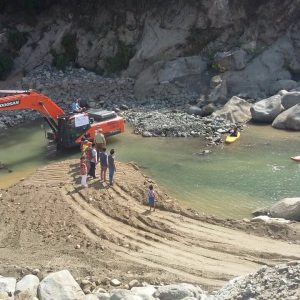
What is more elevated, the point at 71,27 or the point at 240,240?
the point at 71,27

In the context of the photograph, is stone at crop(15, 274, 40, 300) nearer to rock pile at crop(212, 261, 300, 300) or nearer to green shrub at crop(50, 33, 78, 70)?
rock pile at crop(212, 261, 300, 300)

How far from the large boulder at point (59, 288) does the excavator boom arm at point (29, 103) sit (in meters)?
10.8

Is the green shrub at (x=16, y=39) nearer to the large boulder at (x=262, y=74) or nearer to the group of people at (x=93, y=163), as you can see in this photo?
the large boulder at (x=262, y=74)

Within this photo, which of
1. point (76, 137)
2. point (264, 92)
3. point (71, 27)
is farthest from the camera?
point (71, 27)

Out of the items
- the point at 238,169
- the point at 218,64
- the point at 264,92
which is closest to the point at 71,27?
the point at 218,64

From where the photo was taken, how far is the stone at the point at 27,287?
11227 mm

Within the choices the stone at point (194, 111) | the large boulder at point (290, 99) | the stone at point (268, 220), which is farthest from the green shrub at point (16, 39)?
the stone at point (268, 220)

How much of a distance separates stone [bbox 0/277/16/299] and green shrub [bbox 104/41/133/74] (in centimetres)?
2214

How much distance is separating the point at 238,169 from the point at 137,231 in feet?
24.0

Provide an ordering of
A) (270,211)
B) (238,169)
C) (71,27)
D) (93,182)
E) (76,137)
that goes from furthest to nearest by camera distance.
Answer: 1. (71,27)
2. (76,137)
3. (238,169)
4. (93,182)
5. (270,211)

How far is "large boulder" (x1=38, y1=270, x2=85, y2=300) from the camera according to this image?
36.1 feet

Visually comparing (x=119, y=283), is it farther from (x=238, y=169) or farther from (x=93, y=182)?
(x=238, y=169)

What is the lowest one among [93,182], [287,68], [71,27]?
[93,182]

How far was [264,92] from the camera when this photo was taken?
96.6 feet
